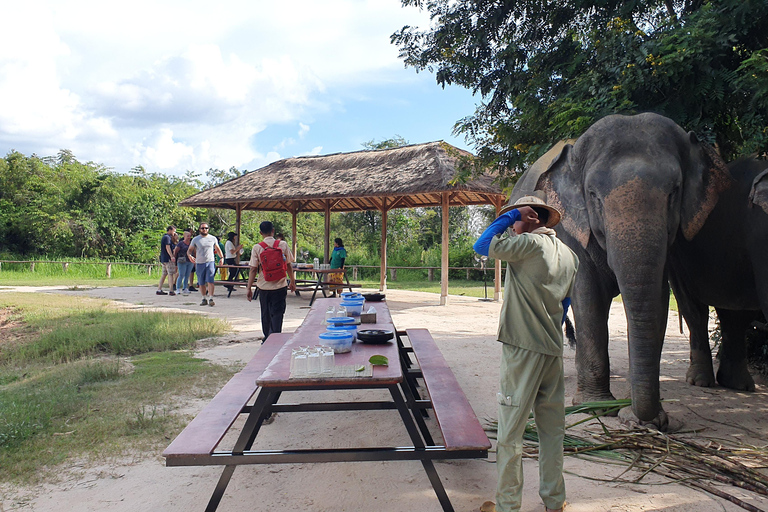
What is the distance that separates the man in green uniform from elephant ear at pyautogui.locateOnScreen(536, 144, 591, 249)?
160cm

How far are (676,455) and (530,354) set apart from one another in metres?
1.69

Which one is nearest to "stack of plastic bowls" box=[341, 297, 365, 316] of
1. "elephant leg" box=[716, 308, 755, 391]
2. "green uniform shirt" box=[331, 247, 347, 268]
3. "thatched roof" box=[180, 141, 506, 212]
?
"elephant leg" box=[716, 308, 755, 391]

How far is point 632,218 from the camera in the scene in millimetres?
3891

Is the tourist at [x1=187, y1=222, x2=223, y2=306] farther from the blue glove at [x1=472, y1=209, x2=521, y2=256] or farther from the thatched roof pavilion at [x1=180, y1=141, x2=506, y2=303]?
the blue glove at [x1=472, y1=209, x2=521, y2=256]

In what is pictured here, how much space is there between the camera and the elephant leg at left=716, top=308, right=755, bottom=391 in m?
5.70

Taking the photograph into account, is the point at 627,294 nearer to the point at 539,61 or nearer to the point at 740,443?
the point at 740,443

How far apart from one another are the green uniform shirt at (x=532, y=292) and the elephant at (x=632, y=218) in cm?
Result: 117

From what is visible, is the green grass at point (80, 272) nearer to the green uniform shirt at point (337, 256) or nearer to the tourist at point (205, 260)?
the tourist at point (205, 260)

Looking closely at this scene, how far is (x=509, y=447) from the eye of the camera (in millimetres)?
2832

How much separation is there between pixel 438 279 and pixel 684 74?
59.4 feet

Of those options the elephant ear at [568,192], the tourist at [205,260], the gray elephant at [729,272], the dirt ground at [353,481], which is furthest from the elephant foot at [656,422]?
the tourist at [205,260]

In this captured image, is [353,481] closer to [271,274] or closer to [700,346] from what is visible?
[271,274]

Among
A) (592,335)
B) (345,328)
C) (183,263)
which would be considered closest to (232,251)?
(183,263)

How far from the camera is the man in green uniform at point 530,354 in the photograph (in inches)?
112
